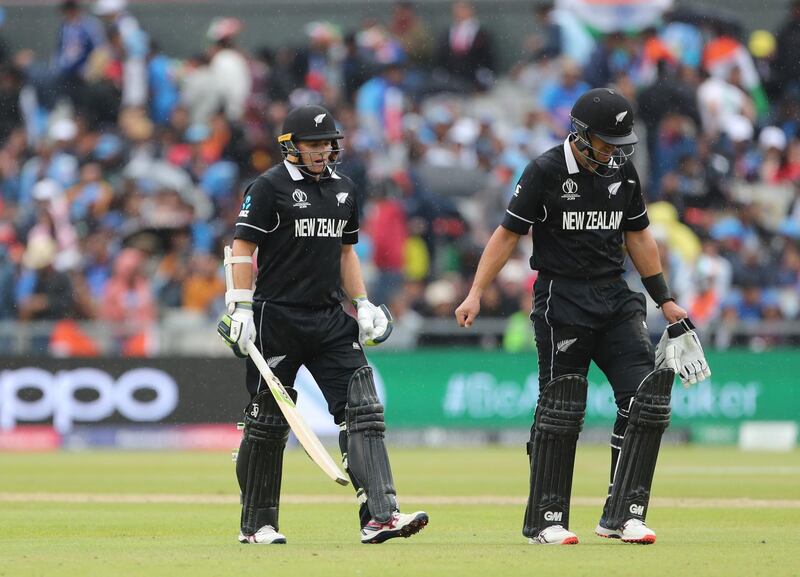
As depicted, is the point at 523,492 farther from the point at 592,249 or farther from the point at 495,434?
the point at 495,434

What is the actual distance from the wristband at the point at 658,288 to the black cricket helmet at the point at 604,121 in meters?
0.77

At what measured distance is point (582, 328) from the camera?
8195mm

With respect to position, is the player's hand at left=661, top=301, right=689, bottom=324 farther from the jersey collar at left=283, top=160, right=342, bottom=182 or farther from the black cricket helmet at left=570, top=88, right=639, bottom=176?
the jersey collar at left=283, top=160, right=342, bottom=182

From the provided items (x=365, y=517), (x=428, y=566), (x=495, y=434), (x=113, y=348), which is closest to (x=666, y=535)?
(x=365, y=517)

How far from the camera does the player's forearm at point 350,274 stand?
8.60m

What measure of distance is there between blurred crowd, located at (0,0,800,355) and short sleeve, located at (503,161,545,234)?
11.0 m

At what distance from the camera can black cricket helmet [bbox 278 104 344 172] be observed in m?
8.30

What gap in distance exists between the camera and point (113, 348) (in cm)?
1936

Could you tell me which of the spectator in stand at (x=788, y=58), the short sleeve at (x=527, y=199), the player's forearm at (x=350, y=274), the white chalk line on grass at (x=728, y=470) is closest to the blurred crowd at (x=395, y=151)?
the spectator in stand at (x=788, y=58)

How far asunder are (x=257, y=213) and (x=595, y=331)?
185 centimetres

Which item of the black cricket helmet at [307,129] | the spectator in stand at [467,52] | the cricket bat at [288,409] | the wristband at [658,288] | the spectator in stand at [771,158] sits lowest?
the cricket bat at [288,409]

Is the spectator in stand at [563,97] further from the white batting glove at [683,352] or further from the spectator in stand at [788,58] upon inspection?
the white batting glove at [683,352]

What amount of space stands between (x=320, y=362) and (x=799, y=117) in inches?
596

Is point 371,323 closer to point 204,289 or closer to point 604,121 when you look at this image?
point 604,121
